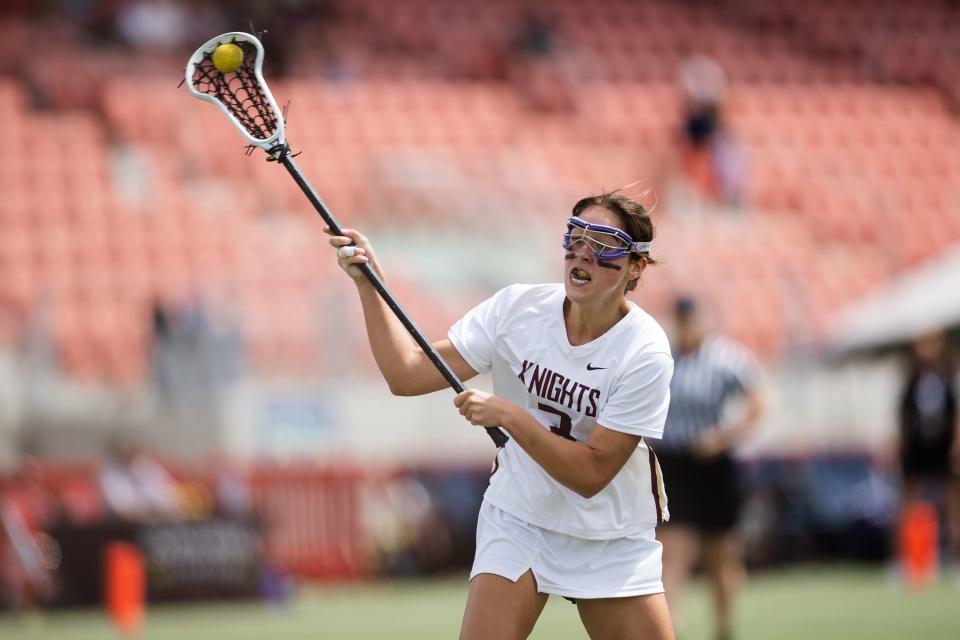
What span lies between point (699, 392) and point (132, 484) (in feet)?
20.8

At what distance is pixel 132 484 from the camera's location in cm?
1415

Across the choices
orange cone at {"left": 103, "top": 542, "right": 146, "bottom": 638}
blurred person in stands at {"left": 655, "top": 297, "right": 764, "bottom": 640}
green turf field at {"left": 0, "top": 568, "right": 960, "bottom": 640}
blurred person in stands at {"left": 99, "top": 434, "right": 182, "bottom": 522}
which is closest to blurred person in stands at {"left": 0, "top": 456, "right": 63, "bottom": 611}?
green turf field at {"left": 0, "top": 568, "right": 960, "bottom": 640}

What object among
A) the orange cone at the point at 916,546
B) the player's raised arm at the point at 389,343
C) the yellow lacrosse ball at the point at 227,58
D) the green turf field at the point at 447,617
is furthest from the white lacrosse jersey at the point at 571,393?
the orange cone at the point at 916,546

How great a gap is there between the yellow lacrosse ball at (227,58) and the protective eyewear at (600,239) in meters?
1.38

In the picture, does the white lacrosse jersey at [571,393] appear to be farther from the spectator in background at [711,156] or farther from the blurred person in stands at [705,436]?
the spectator in background at [711,156]

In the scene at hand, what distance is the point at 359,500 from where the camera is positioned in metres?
15.4

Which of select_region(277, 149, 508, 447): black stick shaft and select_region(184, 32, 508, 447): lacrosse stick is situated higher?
select_region(184, 32, 508, 447): lacrosse stick

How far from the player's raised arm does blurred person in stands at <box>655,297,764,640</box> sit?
13.5 feet

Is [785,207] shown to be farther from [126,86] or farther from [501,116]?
[126,86]

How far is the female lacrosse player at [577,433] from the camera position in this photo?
5.29 m

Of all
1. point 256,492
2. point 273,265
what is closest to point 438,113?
point 273,265

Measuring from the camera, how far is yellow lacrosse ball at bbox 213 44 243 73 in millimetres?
5684

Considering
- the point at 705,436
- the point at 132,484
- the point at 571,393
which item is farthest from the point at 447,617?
the point at 571,393

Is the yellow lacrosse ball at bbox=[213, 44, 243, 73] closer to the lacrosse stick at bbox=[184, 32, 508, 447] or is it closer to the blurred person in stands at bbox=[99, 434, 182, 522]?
the lacrosse stick at bbox=[184, 32, 508, 447]
